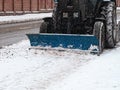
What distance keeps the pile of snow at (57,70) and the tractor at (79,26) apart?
15.3 inches

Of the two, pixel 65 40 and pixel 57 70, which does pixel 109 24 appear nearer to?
pixel 65 40

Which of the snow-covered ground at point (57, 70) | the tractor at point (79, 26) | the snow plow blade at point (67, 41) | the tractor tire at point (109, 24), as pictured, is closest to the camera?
the snow-covered ground at point (57, 70)

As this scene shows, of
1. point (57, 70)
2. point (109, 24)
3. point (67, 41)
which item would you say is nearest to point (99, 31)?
point (109, 24)

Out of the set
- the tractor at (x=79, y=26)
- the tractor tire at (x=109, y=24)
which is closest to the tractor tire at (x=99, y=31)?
the tractor at (x=79, y=26)

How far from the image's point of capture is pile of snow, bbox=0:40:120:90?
8.13 meters

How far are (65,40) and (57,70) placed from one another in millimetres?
2765

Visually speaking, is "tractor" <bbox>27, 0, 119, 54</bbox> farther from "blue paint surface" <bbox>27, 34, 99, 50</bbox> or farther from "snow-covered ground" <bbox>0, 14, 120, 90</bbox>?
"snow-covered ground" <bbox>0, 14, 120, 90</bbox>

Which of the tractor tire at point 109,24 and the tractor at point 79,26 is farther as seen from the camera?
the tractor tire at point 109,24

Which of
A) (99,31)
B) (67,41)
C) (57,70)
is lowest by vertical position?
(57,70)

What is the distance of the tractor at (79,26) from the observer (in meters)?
12.2

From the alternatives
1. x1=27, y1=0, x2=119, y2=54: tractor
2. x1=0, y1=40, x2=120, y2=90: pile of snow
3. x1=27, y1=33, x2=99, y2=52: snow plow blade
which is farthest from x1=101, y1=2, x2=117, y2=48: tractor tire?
x1=27, y1=33, x2=99, y2=52: snow plow blade

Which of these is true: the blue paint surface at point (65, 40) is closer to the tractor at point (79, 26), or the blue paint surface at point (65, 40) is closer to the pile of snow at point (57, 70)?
the tractor at point (79, 26)

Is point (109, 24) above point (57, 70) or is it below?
above

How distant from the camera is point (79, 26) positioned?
12961 mm
